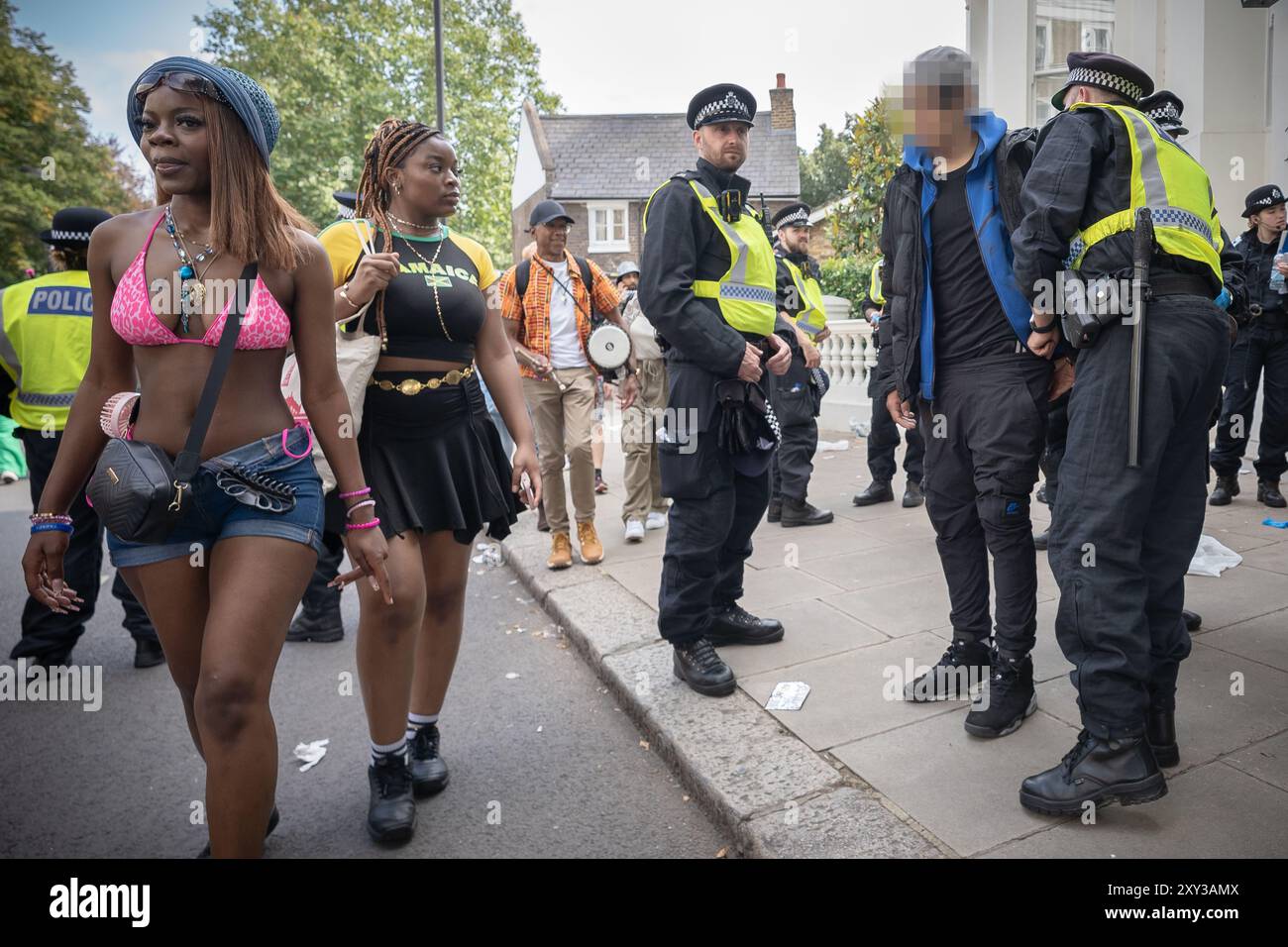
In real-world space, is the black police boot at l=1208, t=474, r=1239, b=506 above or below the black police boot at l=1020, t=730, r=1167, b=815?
above

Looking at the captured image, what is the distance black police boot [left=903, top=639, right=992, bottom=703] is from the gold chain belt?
2095 mm

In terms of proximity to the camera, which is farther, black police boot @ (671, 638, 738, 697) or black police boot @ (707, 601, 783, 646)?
black police boot @ (707, 601, 783, 646)

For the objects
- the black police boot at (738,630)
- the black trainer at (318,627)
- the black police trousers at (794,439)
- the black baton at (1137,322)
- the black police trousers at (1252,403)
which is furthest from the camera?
the black police trousers at (794,439)

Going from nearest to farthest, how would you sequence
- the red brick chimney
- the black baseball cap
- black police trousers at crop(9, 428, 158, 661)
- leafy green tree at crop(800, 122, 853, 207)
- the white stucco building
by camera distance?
black police trousers at crop(9, 428, 158, 661)
the black baseball cap
the white stucco building
the red brick chimney
leafy green tree at crop(800, 122, 853, 207)

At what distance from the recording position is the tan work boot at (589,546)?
20.4 feet

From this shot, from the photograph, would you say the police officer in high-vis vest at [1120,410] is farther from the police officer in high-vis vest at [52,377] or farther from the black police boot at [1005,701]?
the police officer in high-vis vest at [52,377]

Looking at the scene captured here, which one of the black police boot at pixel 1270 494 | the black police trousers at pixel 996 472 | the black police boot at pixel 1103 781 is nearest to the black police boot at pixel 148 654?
the black police trousers at pixel 996 472

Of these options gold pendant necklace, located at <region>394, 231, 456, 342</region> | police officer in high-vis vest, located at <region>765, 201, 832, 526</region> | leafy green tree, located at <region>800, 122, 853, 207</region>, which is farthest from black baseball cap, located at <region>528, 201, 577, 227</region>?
leafy green tree, located at <region>800, 122, 853, 207</region>

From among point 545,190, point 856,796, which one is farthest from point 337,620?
point 545,190

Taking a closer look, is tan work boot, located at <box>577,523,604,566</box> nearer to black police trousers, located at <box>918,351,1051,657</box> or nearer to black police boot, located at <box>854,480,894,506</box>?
black police boot, located at <box>854,480,894,506</box>

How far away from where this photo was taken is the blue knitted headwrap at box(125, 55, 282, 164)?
2195mm

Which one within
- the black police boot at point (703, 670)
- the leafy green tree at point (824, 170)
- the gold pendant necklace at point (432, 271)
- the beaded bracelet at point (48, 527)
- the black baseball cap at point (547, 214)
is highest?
the leafy green tree at point (824, 170)

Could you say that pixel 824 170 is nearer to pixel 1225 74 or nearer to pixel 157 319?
pixel 1225 74

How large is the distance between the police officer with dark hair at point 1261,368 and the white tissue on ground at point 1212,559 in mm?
1689
